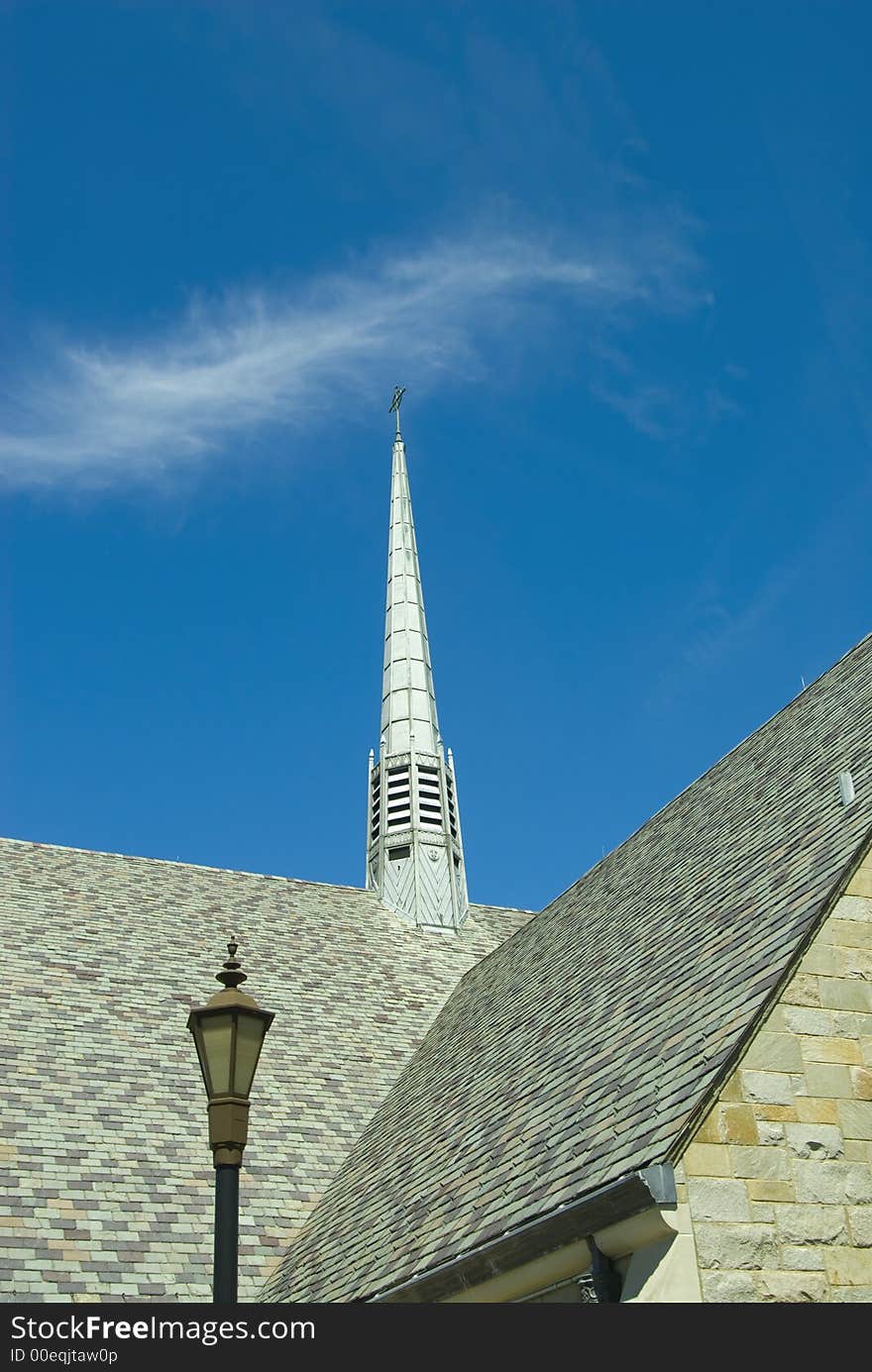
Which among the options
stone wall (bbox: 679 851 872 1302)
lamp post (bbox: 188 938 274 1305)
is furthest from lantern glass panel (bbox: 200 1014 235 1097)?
stone wall (bbox: 679 851 872 1302)

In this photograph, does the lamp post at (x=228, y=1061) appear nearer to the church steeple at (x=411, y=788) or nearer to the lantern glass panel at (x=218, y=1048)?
the lantern glass panel at (x=218, y=1048)

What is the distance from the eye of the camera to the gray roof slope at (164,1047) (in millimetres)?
13672

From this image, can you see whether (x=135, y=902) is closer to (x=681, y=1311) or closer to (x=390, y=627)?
(x=390, y=627)

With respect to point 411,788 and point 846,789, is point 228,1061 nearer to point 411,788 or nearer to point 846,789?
point 846,789

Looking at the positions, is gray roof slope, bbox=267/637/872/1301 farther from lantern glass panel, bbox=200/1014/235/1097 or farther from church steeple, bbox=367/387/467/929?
church steeple, bbox=367/387/467/929

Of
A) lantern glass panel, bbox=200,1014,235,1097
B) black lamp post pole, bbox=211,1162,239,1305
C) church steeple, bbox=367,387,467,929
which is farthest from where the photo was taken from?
church steeple, bbox=367,387,467,929

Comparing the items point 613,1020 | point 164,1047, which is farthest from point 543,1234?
point 164,1047

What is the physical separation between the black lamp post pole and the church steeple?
1602 cm

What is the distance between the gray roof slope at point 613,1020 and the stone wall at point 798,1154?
0.71 feet

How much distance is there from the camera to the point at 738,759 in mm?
17312

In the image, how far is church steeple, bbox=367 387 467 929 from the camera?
23.8 meters

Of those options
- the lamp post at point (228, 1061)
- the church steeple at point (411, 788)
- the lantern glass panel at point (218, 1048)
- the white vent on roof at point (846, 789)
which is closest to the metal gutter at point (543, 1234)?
the lamp post at point (228, 1061)

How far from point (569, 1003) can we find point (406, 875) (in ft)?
34.2

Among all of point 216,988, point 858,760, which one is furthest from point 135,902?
point 858,760
